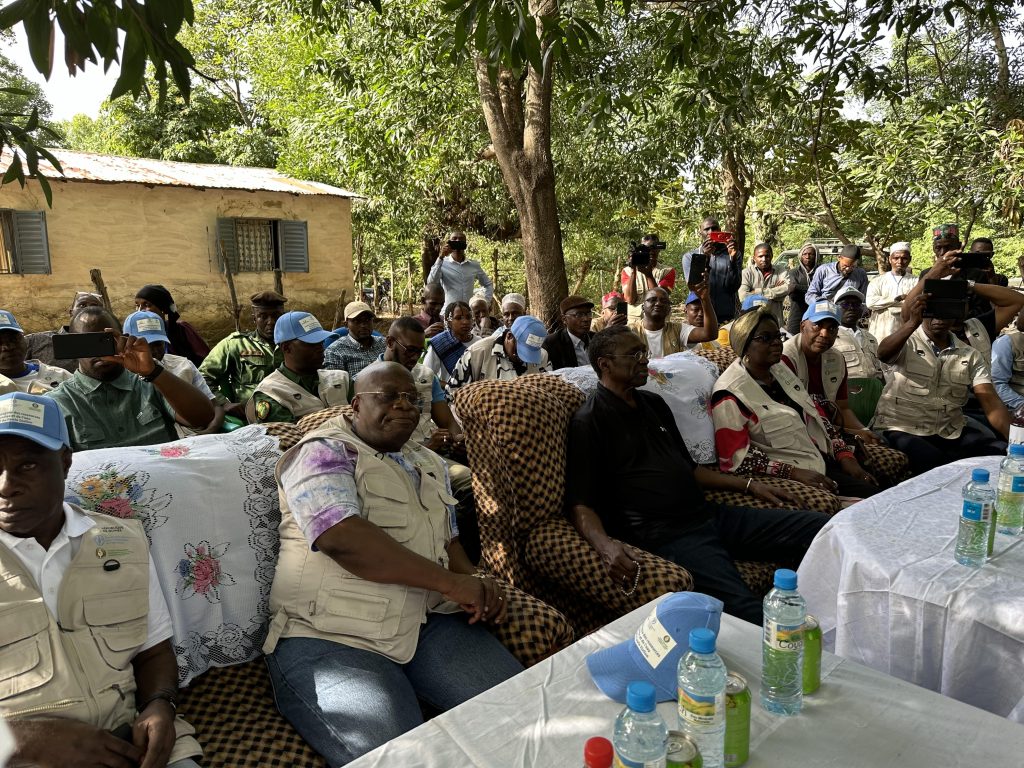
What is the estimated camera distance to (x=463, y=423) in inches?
134

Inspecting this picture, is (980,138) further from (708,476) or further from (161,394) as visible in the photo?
(161,394)

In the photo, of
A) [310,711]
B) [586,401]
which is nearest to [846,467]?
[586,401]

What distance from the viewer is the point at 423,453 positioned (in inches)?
109

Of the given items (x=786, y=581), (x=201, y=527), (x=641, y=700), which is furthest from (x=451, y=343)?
(x=641, y=700)

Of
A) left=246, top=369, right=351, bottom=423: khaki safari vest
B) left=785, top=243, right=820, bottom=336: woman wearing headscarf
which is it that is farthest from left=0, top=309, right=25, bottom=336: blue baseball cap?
left=785, top=243, right=820, bottom=336: woman wearing headscarf

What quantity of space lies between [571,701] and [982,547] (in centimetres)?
141

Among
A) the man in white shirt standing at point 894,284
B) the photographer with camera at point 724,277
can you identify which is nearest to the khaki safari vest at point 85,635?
the photographer with camera at point 724,277

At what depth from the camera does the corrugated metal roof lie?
1116cm

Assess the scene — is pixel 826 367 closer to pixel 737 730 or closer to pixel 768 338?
pixel 768 338

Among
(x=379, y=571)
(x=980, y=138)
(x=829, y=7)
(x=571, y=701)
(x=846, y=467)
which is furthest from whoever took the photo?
(x=980, y=138)

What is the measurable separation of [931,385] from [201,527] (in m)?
4.41

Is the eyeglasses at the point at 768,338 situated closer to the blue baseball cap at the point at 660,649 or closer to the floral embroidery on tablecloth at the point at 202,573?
the blue baseball cap at the point at 660,649

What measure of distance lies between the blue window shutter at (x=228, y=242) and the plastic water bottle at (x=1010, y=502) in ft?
40.3

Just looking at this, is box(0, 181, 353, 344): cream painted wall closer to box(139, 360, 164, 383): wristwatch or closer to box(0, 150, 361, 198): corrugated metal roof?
box(0, 150, 361, 198): corrugated metal roof
